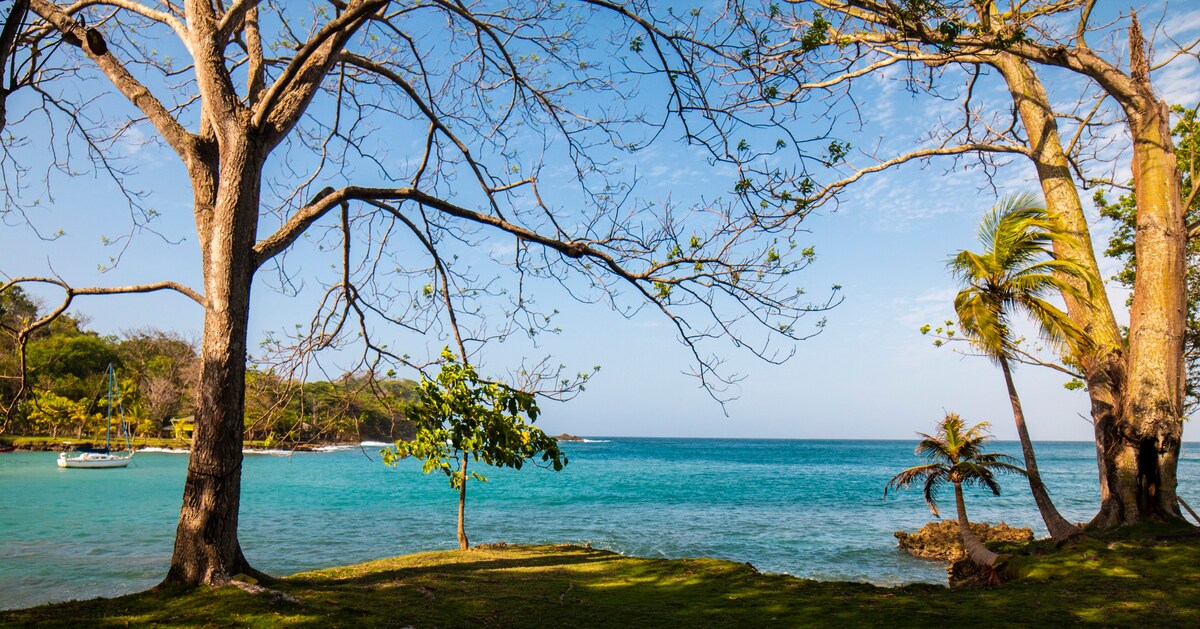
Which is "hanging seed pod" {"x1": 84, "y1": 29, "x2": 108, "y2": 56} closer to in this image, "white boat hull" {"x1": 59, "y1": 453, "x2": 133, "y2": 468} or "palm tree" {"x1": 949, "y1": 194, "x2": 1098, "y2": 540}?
"palm tree" {"x1": 949, "y1": 194, "x2": 1098, "y2": 540}

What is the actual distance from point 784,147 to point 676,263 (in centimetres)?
136

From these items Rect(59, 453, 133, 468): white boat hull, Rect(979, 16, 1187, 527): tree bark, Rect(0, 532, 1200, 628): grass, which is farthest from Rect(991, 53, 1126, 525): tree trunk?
Rect(59, 453, 133, 468): white boat hull

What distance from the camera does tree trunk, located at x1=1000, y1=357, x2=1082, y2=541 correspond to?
32.3ft

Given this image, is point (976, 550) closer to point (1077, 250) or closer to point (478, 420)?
point (1077, 250)

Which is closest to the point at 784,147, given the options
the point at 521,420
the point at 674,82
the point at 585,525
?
the point at 674,82

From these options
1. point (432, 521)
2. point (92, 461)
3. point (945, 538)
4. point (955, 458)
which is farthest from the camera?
point (92, 461)

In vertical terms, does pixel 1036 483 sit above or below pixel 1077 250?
below

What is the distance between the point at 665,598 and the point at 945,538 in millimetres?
14799

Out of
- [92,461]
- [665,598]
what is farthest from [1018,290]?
[92,461]

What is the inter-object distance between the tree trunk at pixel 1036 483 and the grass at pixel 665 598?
1.55m

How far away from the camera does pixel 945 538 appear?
17969mm

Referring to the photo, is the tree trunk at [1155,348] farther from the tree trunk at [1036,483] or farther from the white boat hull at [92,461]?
the white boat hull at [92,461]

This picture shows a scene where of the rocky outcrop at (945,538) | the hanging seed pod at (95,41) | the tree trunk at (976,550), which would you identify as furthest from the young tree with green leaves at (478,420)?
the rocky outcrop at (945,538)

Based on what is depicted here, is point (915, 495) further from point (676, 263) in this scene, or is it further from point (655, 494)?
point (676, 263)
